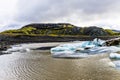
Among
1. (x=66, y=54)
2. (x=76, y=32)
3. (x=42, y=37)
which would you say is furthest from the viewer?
(x=76, y=32)

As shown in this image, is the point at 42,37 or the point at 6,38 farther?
the point at 42,37

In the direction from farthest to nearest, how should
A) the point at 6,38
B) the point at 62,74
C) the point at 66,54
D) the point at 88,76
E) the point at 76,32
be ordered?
1. the point at 76,32
2. the point at 6,38
3. the point at 66,54
4. the point at 62,74
5. the point at 88,76

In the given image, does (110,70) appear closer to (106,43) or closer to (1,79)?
(1,79)

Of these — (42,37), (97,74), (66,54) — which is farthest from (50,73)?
(42,37)

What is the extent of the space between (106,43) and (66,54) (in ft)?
45.4

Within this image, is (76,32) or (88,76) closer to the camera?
(88,76)

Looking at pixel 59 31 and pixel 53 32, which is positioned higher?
pixel 59 31

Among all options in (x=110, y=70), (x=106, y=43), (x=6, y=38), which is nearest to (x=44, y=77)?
(x=110, y=70)

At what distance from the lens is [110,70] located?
1964 centimetres

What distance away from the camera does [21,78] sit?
1775 cm

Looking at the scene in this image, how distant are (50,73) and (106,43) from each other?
2726cm

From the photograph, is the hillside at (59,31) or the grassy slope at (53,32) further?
the grassy slope at (53,32)

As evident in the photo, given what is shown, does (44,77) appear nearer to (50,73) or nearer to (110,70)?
(50,73)

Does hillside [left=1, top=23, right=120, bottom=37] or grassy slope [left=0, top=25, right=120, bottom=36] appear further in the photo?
grassy slope [left=0, top=25, right=120, bottom=36]
